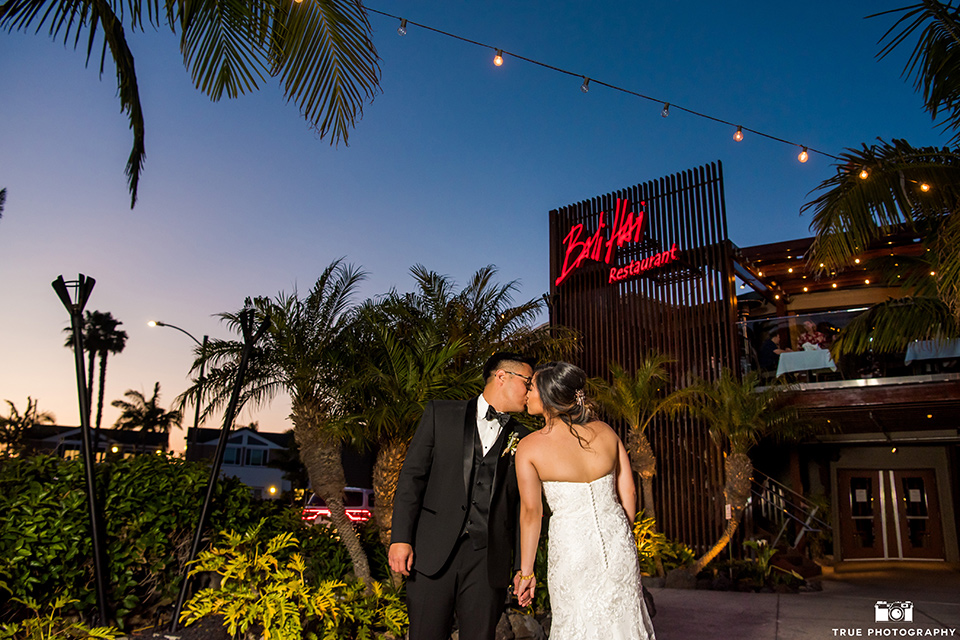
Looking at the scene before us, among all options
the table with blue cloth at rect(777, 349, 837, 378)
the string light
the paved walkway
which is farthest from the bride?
the table with blue cloth at rect(777, 349, 837, 378)

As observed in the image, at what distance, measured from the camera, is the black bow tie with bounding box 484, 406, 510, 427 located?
3.24 metres

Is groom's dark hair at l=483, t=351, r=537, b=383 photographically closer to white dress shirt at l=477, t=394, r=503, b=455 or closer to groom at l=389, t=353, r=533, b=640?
groom at l=389, t=353, r=533, b=640

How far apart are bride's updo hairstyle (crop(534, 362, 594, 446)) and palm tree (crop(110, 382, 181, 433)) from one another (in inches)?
1954

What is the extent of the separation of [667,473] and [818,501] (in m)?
3.35

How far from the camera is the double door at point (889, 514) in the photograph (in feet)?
53.4

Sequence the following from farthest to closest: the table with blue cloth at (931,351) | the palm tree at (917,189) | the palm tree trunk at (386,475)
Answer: the table with blue cloth at (931,351) < the palm tree trunk at (386,475) < the palm tree at (917,189)

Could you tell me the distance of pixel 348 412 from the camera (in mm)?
7566

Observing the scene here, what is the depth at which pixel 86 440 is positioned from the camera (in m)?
4.22

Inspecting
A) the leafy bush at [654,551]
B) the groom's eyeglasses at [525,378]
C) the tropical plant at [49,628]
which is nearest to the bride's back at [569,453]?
the groom's eyeglasses at [525,378]

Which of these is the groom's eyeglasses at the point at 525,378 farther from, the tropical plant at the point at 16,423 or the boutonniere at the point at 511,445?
the tropical plant at the point at 16,423

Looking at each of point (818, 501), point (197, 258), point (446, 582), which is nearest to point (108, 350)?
point (197, 258)

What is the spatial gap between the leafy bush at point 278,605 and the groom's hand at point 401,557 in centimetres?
150

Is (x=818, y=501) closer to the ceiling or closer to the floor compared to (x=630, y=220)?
closer to the floor

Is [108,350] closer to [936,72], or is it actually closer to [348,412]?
[348,412]
